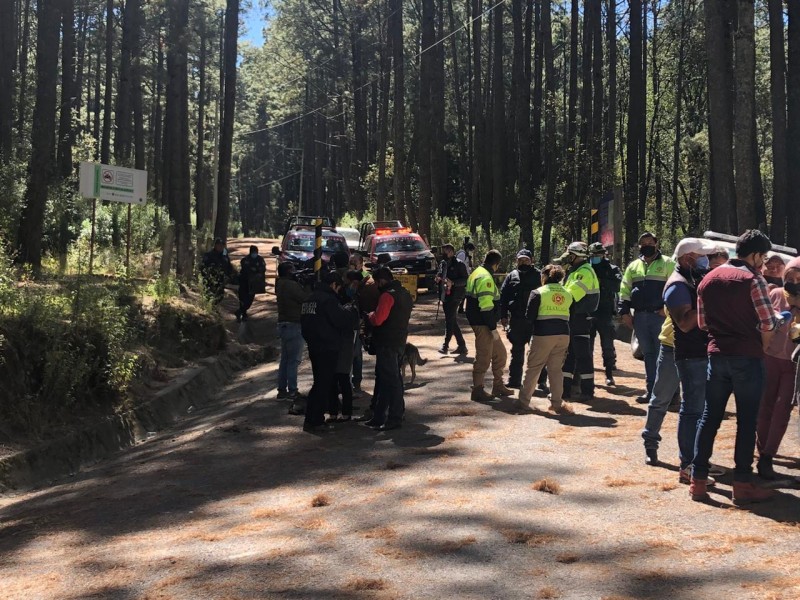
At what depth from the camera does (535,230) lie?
134 ft

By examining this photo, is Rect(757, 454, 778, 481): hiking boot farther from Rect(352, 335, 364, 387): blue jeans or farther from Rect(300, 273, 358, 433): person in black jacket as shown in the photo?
Rect(352, 335, 364, 387): blue jeans

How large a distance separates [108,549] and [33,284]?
30.8 feet

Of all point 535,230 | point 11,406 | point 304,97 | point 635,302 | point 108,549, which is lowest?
point 108,549

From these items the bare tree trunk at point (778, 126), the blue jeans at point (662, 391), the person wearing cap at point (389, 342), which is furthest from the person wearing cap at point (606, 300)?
the bare tree trunk at point (778, 126)

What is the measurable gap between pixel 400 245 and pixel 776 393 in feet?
64.9

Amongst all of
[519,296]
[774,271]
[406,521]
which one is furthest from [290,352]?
[774,271]

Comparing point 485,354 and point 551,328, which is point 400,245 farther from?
point 551,328

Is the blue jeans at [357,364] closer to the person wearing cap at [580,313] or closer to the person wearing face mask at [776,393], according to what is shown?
the person wearing cap at [580,313]

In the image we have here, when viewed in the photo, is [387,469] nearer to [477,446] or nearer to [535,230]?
[477,446]

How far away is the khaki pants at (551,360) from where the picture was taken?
37.2 feet

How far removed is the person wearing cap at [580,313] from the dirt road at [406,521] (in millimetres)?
968

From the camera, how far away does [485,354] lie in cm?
1248

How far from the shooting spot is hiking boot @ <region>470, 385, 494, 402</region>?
1258cm

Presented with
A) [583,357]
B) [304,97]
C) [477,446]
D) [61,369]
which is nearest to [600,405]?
[583,357]
